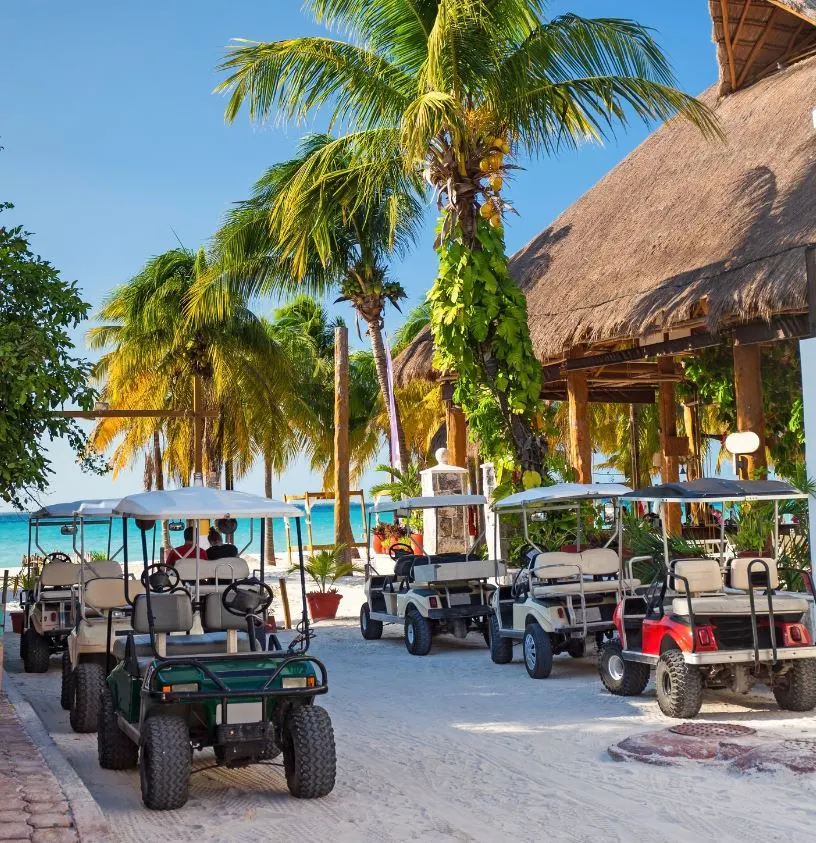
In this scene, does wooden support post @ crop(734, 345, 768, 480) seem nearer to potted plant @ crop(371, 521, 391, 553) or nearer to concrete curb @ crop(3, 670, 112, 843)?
concrete curb @ crop(3, 670, 112, 843)

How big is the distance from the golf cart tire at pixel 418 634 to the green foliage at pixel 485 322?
3.56 meters

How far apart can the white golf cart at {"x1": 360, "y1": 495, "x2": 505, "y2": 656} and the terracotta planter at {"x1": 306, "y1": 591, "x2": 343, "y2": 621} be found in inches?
95.3

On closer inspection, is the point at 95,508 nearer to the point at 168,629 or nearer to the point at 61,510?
the point at 61,510

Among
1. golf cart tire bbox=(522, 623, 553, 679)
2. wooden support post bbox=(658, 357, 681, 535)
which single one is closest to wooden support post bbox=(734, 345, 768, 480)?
golf cart tire bbox=(522, 623, 553, 679)

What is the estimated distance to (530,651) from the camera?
36.6 ft

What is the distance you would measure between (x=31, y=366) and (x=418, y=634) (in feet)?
21.2

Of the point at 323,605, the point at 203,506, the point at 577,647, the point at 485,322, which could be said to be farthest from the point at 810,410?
the point at 323,605

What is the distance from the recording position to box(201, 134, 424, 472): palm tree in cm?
1642

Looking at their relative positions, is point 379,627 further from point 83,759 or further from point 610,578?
point 83,759

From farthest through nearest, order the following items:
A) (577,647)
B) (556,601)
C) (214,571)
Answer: (577,647) → (556,601) → (214,571)

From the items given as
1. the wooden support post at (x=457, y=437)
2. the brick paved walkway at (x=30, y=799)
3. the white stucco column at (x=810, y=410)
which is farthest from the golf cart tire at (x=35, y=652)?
the wooden support post at (x=457, y=437)

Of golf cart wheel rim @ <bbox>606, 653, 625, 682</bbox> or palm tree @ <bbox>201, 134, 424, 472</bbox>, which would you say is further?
palm tree @ <bbox>201, 134, 424, 472</bbox>

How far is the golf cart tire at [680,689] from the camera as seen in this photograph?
27.7 ft

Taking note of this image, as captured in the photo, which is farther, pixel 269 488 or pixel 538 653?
pixel 269 488
